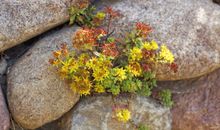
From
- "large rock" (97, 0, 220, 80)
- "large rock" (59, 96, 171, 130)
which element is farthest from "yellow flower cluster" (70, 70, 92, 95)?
"large rock" (97, 0, 220, 80)

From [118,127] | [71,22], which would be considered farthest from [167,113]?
[71,22]

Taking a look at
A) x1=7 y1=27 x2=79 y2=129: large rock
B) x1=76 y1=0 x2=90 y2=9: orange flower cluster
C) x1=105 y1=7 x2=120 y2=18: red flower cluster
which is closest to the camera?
x1=7 y1=27 x2=79 y2=129: large rock

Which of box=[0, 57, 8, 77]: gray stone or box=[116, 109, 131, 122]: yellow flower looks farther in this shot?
box=[0, 57, 8, 77]: gray stone

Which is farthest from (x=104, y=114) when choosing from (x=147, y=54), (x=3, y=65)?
(x=3, y=65)

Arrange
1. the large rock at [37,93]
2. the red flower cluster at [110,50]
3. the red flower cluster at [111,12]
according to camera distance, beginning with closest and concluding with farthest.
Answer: the red flower cluster at [110,50] < the large rock at [37,93] < the red flower cluster at [111,12]

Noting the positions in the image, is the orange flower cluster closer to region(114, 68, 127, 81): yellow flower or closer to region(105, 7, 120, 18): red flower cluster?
region(105, 7, 120, 18): red flower cluster

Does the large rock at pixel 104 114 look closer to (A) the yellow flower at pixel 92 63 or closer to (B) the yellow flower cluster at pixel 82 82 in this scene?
(B) the yellow flower cluster at pixel 82 82

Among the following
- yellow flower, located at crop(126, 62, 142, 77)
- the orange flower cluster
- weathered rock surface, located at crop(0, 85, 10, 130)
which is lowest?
weathered rock surface, located at crop(0, 85, 10, 130)

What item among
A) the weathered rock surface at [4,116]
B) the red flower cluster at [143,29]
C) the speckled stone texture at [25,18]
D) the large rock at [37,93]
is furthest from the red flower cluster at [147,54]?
the weathered rock surface at [4,116]
